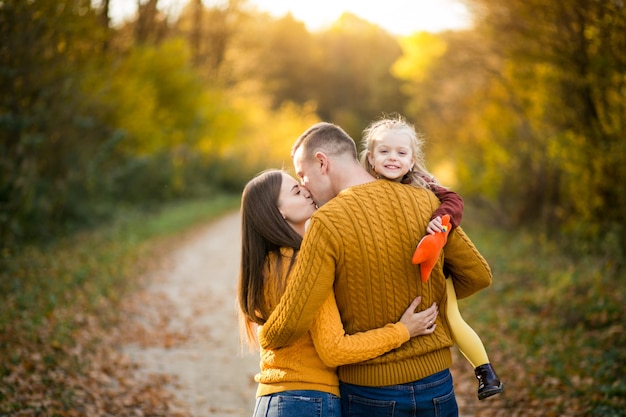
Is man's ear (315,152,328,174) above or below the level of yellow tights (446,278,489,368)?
above

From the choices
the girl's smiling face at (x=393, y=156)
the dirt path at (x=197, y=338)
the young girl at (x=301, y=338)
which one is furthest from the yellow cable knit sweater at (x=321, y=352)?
the dirt path at (x=197, y=338)

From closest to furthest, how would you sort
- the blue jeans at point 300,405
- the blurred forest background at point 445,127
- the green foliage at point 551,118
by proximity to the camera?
the blue jeans at point 300,405 → the green foliage at point 551,118 → the blurred forest background at point 445,127

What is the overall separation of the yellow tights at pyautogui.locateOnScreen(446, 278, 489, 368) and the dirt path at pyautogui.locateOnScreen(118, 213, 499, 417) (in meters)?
1.42

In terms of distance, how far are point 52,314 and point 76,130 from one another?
18.0 ft

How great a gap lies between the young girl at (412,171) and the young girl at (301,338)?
0.39 meters

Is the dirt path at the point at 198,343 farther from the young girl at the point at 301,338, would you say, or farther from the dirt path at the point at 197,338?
the young girl at the point at 301,338

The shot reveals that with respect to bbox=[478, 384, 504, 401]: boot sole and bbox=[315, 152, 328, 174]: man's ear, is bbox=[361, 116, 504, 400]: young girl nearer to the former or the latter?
bbox=[478, 384, 504, 401]: boot sole

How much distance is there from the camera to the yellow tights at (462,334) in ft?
10.2

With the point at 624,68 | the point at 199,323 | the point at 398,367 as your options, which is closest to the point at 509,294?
the point at 624,68

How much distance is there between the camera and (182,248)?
14938 millimetres

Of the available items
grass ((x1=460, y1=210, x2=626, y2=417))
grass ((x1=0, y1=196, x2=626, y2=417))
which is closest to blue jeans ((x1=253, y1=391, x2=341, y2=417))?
grass ((x1=0, y1=196, x2=626, y2=417))

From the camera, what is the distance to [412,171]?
10.8 ft

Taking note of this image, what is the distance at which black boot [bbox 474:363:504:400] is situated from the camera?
321cm

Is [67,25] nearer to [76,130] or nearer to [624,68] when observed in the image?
[76,130]
